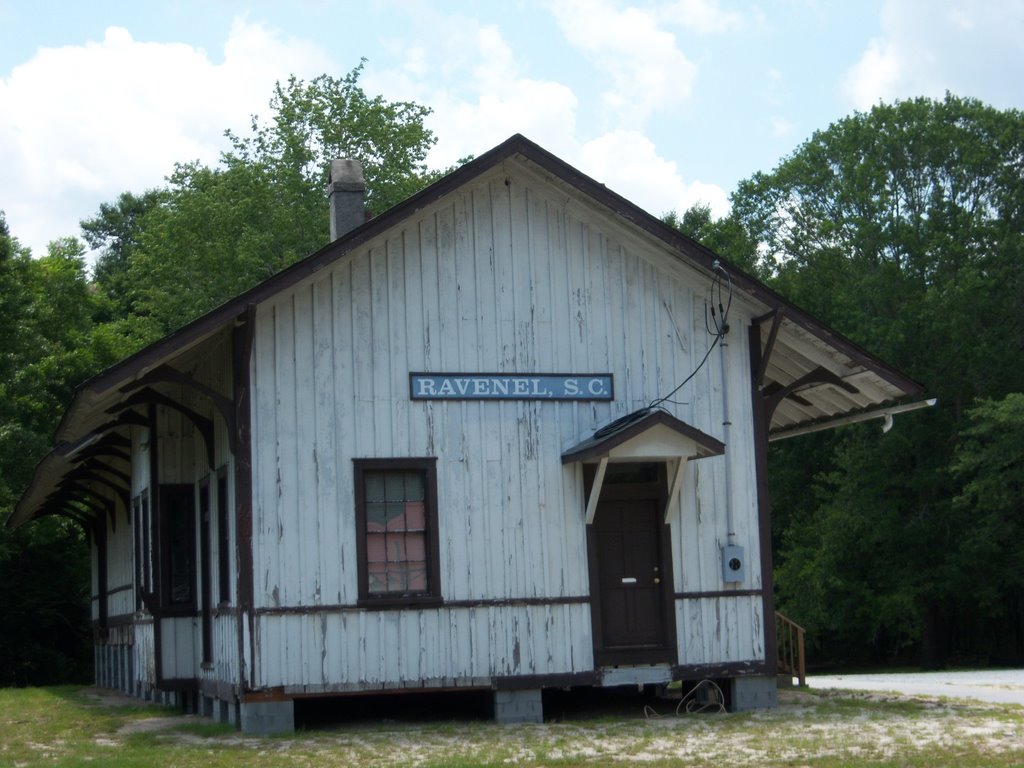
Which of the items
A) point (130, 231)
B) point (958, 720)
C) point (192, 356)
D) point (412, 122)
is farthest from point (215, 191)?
point (958, 720)

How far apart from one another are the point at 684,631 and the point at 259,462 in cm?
480

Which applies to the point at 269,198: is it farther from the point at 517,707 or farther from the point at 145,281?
the point at 517,707

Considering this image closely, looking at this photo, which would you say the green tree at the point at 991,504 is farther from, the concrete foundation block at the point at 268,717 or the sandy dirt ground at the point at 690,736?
the concrete foundation block at the point at 268,717

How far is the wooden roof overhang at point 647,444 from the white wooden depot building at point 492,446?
3 centimetres

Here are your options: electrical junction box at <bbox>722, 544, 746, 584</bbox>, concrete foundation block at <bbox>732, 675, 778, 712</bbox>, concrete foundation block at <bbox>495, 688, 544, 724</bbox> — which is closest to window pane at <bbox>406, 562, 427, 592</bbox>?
concrete foundation block at <bbox>495, 688, 544, 724</bbox>

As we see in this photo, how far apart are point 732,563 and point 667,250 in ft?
11.3

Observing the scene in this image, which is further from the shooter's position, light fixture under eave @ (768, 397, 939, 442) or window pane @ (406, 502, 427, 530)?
light fixture under eave @ (768, 397, 939, 442)

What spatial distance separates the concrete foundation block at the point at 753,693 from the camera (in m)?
15.4

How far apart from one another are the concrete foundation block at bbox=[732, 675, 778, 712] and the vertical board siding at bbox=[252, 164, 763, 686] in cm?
38

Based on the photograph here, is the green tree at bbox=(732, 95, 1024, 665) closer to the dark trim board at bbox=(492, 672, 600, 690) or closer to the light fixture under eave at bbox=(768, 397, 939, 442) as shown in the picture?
the light fixture under eave at bbox=(768, 397, 939, 442)

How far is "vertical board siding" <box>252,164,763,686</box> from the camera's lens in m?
14.2

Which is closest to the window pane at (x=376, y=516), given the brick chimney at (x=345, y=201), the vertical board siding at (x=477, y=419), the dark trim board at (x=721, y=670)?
the vertical board siding at (x=477, y=419)

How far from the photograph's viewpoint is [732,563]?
15359 mm

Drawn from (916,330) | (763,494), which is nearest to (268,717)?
(763,494)
